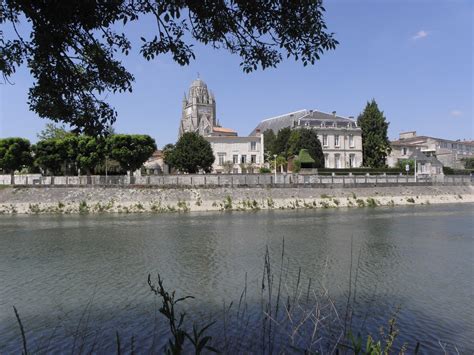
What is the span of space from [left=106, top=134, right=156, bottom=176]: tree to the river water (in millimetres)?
22997

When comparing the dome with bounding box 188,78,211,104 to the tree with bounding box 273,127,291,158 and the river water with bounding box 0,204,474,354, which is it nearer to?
the tree with bounding box 273,127,291,158

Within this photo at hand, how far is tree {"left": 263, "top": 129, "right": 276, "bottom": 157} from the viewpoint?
7576 centimetres

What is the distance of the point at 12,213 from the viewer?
43.6 metres

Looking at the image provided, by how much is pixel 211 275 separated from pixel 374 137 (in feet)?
230

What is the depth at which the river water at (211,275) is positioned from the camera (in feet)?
31.4

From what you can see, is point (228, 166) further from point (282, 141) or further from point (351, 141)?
point (351, 141)

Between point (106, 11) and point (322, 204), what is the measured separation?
44.1 m

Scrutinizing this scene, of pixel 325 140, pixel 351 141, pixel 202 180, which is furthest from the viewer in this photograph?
pixel 351 141

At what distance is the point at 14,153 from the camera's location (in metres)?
51.7

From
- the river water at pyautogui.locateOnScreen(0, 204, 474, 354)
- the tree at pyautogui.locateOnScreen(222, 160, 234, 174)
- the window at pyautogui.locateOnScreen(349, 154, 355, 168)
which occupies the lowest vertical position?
the river water at pyautogui.locateOnScreen(0, 204, 474, 354)

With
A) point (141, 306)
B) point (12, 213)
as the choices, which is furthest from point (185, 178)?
point (141, 306)

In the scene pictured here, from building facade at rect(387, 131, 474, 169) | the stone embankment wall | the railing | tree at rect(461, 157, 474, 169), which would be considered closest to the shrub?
the stone embankment wall

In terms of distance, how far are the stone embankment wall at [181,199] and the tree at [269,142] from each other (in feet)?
82.3

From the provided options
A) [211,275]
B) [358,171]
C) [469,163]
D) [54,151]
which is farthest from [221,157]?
[469,163]
